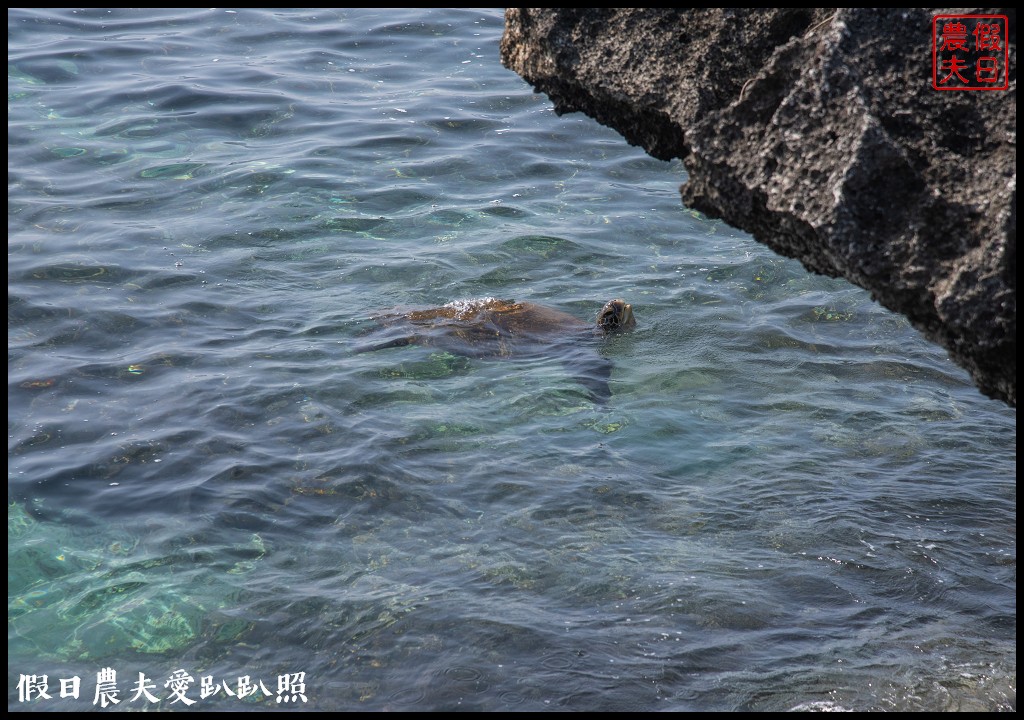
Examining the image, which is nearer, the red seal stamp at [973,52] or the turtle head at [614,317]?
the red seal stamp at [973,52]

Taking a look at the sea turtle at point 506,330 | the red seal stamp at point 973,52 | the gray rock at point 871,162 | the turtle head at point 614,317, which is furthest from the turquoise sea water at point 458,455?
the red seal stamp at point 973,52

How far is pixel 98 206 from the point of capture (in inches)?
368

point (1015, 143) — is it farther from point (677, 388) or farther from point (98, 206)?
point (98, 206)

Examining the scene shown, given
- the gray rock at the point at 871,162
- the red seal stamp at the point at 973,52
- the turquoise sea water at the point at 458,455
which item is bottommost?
the turquoise sea water at the point at 458,455

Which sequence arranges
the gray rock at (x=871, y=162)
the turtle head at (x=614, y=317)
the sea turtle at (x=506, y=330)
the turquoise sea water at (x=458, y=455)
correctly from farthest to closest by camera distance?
the turtle head at (x=614, y=317), the sea turtle at (x=506, y=330), the turquoise sea water at (x=458, y=455), the gray rock at (x=871, y=162)

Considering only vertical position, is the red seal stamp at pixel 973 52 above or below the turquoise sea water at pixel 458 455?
above

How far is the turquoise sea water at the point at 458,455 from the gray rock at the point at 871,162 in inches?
73.1

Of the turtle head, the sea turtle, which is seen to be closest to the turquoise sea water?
the sea turtle

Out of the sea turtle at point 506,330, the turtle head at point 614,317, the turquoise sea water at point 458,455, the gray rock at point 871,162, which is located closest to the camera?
the gray rock at point 871,162

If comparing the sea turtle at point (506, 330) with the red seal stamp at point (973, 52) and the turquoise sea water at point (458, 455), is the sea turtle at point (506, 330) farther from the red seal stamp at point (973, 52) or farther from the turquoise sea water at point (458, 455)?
the red seal stamp at point (973, 52)

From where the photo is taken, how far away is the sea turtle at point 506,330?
285 inches

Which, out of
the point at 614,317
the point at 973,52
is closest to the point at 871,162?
the point at 973,52

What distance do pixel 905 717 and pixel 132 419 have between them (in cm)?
460

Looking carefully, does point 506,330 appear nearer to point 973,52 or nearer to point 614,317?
point 614,317
